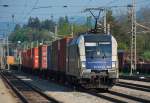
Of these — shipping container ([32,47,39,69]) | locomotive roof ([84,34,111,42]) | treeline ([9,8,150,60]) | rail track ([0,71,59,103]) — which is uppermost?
treeline ([9,8,150,60])

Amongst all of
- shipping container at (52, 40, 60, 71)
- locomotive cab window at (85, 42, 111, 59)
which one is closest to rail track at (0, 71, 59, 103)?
locomotive cab window at (85, 42, 111, 59)

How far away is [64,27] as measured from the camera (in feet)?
463

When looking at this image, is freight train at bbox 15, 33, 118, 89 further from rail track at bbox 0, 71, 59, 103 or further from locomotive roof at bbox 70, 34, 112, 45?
rail track at bbox 0, 71, 59, 103

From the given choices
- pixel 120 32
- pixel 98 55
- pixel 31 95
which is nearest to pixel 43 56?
pixel 31 95

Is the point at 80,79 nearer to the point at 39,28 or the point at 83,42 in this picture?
the point at 83,42

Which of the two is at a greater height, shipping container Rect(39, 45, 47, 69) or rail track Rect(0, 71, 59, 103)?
shipping container Rect(39, 45, 47, 69)

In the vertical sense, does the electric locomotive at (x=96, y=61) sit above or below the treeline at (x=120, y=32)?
below

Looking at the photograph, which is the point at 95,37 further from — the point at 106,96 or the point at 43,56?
the point at 43,56

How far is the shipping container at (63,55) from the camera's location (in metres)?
35.1

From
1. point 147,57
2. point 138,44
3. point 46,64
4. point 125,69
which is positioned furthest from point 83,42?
point 138,44

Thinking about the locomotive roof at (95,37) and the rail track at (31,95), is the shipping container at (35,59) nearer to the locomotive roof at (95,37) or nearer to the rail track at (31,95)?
the rail track at (31,95)

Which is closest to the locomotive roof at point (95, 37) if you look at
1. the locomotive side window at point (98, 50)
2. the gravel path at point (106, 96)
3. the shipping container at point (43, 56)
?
the locomotive side window at point (98, 50)

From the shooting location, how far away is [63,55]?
36.5 metres

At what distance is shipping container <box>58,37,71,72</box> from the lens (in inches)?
1382
